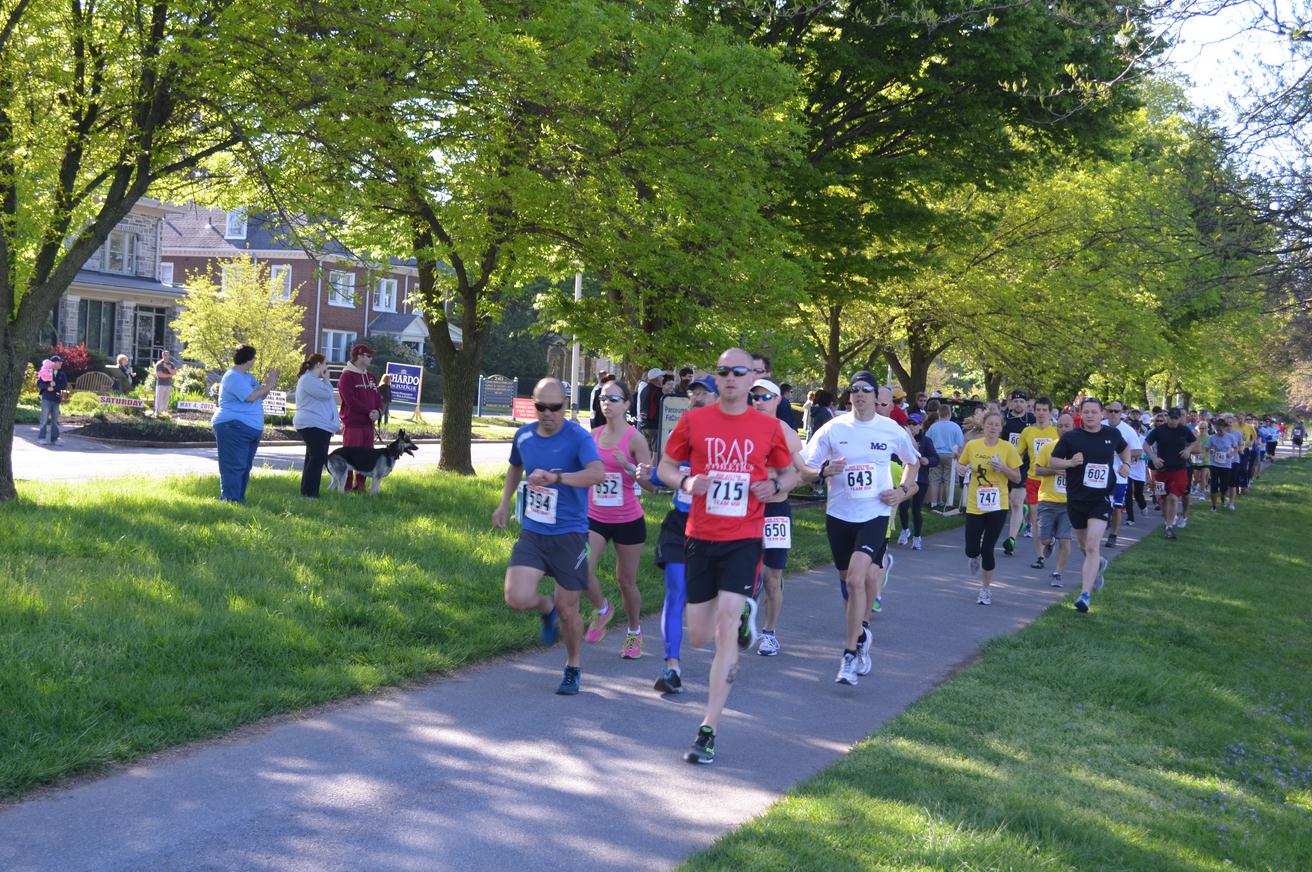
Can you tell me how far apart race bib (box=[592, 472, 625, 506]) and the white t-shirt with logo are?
4.31 feet

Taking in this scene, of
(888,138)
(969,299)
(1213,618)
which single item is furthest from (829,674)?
(969,299)

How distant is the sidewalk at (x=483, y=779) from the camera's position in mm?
4609

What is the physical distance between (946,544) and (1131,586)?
11.9ft

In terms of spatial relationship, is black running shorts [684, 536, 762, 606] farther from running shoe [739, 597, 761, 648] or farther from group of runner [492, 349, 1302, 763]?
running shoe [739, 597, 761, 648]

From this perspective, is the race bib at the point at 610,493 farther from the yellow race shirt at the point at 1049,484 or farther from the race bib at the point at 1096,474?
the yellow race shirt at the point at 1049,484

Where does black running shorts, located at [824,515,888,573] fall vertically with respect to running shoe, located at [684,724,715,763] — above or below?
above

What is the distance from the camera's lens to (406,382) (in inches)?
1432

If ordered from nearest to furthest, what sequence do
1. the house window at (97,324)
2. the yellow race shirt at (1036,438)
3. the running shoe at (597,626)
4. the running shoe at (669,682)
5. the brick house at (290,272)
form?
the running shoe at (669,682) < the running shoe at (597,626) < the yellow race shirt at (1036,438) < the house window at (97,324) < the brick house at (290,272)

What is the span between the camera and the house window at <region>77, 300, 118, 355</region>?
42.8m

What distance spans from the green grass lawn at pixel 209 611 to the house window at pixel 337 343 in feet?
151

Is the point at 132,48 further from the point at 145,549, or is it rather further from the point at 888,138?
the point at 888,138

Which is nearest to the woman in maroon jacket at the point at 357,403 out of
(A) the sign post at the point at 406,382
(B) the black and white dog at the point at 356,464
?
(B) the black and white dog at the point at 356,464

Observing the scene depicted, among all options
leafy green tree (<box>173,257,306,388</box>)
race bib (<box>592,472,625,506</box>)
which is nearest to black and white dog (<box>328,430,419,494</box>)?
race bib (<box>592,472,625,506</box>)

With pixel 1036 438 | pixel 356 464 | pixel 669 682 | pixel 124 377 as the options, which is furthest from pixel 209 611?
pixel 124 377
